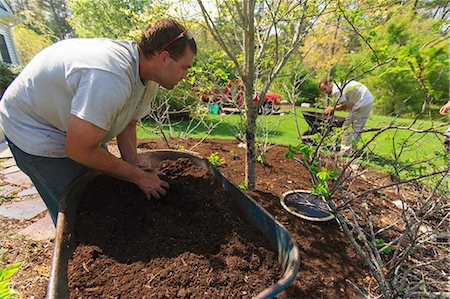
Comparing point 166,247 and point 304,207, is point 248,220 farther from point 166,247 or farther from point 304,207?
point 304,207

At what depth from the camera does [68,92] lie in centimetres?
123

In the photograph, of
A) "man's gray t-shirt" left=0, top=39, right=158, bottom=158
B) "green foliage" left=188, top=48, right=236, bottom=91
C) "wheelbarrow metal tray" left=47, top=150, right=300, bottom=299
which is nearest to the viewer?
"wheelbarrow metal tray" left=47, top=150, right=300, bottom=299

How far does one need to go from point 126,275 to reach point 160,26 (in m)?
1.23

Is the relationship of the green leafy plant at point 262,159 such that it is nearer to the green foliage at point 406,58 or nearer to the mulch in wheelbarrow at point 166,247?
the green foliage at point 406,58

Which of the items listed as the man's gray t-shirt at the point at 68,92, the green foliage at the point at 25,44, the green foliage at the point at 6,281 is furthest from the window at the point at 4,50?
the green foliage at the point at 6,281

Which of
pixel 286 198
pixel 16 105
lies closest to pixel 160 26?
pixel 16 105

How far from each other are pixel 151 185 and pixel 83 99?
56 cm

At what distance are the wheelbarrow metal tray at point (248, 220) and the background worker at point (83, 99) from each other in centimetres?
22

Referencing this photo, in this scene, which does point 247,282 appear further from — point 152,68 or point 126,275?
point 152,68

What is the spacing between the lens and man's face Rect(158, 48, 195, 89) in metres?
1.38

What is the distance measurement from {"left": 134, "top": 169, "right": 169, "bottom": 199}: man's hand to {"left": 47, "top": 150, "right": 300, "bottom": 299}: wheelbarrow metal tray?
0.35 metres

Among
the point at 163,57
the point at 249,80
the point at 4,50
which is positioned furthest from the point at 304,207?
the point at 4,50

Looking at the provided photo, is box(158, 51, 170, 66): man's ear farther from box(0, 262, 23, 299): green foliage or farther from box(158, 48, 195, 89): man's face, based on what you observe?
box(0, 262, 23, 299): green foliage

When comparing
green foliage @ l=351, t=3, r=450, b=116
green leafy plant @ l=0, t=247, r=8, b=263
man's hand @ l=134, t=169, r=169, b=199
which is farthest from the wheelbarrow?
green leafy plant @ l=0, t=247, r=8, b=263
